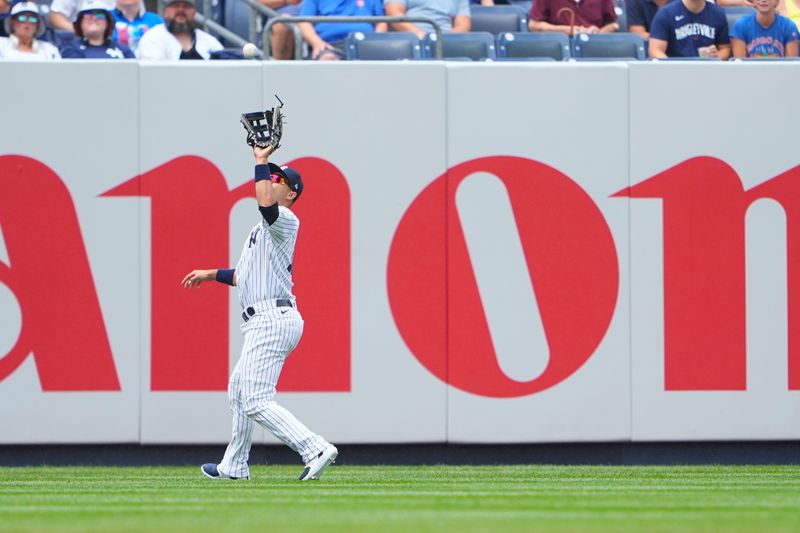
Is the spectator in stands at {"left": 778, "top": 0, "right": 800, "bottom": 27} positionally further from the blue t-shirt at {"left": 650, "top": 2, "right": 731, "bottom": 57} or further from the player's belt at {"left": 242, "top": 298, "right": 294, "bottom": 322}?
the player's belt at {"left": 242, "top": 298, "right": 294, "bottom": 322}

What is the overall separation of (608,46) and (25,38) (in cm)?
485

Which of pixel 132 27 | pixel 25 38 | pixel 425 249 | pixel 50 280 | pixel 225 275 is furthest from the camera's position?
pixel 132 27

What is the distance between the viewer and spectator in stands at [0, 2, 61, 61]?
37.3 feet

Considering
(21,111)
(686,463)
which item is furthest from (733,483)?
(21,111)

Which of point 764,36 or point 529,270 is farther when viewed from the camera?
point 764,36

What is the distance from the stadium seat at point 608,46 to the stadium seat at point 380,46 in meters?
1.45

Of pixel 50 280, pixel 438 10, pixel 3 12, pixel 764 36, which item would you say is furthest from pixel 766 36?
pixel 3 12

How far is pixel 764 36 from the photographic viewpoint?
12109 millimetres

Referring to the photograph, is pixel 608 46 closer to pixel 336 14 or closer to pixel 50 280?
pixel 336 14

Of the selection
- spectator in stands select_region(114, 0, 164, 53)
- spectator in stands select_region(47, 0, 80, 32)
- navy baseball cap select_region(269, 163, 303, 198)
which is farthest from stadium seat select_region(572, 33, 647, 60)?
spectator in stands select_region(47, 0, 80, 32)

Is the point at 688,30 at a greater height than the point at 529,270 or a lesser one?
greater

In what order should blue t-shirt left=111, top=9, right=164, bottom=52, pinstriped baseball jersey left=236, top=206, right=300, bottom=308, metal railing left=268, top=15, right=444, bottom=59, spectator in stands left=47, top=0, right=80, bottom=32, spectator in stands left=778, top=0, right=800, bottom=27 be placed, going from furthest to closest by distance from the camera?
spectator in stands left=778, top=0, right=800, bottom=27
spectator in stands left=47, top=0, right=80, bottom=32
blue t-shirt left=111, top=9, right=164, bottom=52
metal railing left=268, top=15, right=444, bottom=59
pinstriped baseball jersey left=236, top=206, right=300, bottom=308

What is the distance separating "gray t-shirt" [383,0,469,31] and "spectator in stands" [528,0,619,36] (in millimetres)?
663

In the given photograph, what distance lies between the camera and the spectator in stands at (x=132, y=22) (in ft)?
40.3
